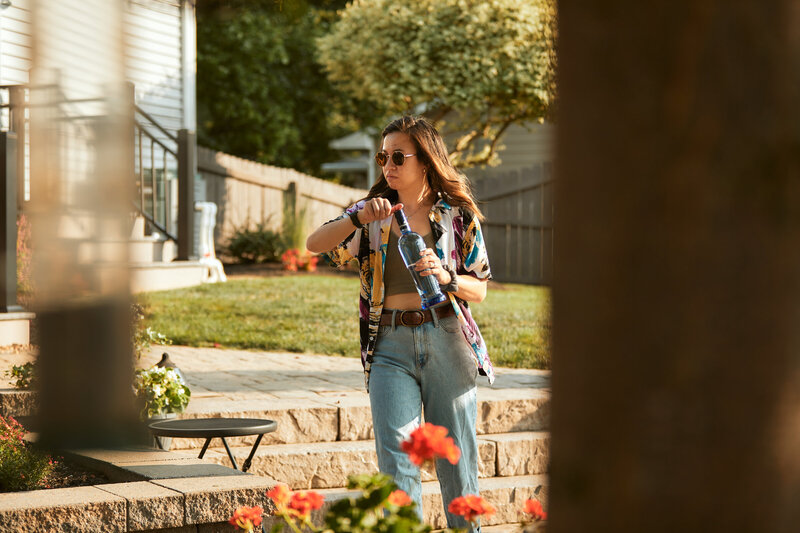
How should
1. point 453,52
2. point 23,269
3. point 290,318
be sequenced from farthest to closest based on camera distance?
point 453,52 → point 290,318 → point 23,269

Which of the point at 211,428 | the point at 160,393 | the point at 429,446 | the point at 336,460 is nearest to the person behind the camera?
the point at 429,446

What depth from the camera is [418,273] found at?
135 inches

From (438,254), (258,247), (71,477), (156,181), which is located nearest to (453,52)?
(258,247)

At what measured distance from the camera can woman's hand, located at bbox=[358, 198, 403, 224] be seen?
11.3 feet

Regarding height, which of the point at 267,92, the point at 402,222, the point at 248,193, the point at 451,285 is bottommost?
the point at 451,285

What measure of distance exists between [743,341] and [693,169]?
7.1 inches

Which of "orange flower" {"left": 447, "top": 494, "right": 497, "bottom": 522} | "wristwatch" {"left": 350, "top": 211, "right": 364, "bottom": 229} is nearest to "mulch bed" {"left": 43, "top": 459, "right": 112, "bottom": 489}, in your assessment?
"wristwatch" {"left": 350, "top": 211, "right": 364, "bottom": 229}

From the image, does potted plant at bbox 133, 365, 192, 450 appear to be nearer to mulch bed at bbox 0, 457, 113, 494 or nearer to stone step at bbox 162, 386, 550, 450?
stone step at bbox 162, 386, 550, 450

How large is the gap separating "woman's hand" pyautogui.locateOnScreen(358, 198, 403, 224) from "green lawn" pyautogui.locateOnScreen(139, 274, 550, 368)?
3900 mm

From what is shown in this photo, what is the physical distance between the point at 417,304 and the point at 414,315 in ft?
0.17

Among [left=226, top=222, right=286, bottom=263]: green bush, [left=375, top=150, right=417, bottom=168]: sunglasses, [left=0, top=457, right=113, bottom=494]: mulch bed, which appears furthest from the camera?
[left=226, top=222, right=286, bottom=263]: green bush

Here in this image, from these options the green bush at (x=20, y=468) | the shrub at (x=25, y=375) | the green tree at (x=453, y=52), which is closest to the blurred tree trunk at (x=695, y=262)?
the green bush at (x=20, y=468)

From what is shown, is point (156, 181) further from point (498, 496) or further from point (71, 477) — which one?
point (71, 477)

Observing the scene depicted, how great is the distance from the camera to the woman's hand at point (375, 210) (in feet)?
11.3
